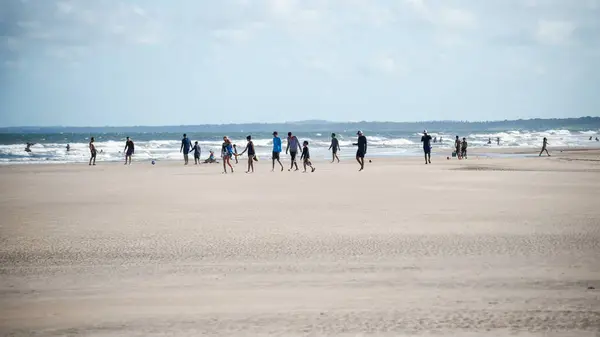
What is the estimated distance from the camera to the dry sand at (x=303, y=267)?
5.27 m

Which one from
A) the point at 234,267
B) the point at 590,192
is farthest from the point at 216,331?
the point at 590,192

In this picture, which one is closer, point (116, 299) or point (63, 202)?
point (116, 299)

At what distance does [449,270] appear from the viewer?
279 inches

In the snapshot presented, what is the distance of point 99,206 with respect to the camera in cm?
1391

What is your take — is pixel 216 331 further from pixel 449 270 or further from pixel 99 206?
pixel 99 206

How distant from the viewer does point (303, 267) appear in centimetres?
736

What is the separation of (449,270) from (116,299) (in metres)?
3.81

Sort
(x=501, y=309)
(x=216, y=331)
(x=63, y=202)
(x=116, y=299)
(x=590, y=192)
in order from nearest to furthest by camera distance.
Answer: (x=216, y=331)
(x=501, y=309)
(x=116, y=299)
(x=63, y=202)
(x=590, y=192)

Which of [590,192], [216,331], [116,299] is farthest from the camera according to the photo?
[590,192]

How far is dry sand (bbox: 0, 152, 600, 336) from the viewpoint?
527cm

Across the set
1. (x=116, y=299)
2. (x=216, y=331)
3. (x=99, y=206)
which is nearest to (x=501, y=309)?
(x=216, y=331)

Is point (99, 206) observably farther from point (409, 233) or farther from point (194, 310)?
point (194, 310)

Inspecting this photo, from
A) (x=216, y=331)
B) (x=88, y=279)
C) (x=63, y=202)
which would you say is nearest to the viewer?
(x=216, y=331)

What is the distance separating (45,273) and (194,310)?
2611 millimetres
